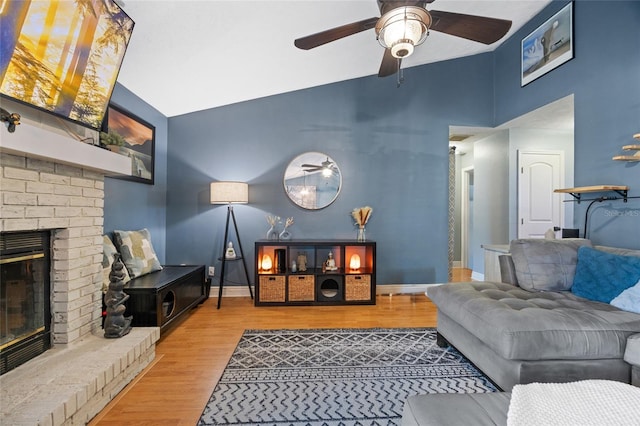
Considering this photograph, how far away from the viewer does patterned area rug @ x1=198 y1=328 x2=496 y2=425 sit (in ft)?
5.20

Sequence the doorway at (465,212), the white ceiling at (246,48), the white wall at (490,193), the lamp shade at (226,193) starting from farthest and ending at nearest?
1. the doorway at (465,212)
2. the white wall at (490,193)
3. the lamp shade at (226,193)
4. the white ceiling at (246,48)

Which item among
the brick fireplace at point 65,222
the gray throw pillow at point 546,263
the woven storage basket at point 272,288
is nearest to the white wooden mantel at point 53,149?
the brick fireplace at point 65,222

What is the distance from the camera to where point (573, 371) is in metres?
1.56

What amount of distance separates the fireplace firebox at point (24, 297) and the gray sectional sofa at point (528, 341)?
6.75 ft

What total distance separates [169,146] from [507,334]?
399 cm

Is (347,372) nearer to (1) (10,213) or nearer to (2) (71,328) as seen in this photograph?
(2) (71,328)

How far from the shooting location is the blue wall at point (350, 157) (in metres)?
3.82

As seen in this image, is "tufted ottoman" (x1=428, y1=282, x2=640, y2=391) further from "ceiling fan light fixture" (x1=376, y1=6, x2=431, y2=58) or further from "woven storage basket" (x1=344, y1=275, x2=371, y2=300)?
"woven storage basket" (x1=344, y1=275, x2=371, y2=300)

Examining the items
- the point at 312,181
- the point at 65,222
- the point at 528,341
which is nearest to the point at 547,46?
the point at 312,181

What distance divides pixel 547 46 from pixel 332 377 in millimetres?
3992

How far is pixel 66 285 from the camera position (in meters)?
1.88

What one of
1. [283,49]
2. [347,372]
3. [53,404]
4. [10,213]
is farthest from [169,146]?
[347,372]

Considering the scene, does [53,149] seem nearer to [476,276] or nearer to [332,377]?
[332,377]

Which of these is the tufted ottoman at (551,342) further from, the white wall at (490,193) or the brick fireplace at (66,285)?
the white wall at (490,193)
